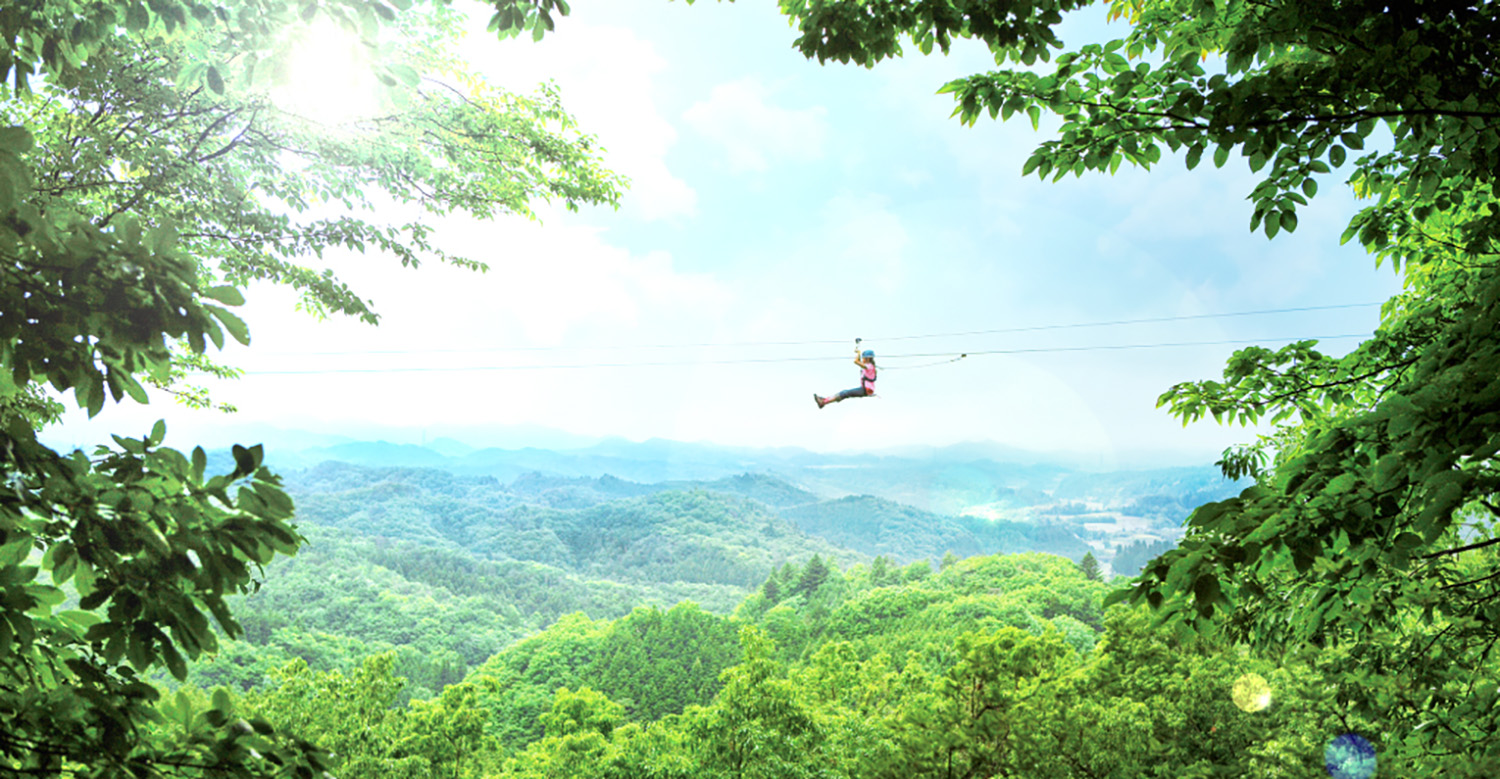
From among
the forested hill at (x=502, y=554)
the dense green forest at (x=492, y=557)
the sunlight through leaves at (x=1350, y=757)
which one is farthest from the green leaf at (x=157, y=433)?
the forested hill at (x=502, y=554)

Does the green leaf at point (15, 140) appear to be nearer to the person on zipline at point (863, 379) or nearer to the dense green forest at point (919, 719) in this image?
the person on zipline at point (863, 379)

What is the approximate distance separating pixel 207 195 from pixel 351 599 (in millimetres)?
80799

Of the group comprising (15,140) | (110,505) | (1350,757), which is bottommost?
(1350,757)

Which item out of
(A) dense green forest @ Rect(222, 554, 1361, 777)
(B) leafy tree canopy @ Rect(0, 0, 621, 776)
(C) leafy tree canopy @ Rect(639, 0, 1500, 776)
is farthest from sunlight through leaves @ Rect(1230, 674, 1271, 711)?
(B) leafy tree canopy @ Rect(0, 0, 621, 776)

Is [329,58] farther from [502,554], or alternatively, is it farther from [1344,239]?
[502,554]

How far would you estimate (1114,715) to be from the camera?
36.0 feet

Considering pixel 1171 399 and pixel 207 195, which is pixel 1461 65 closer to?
pixel 1171 399

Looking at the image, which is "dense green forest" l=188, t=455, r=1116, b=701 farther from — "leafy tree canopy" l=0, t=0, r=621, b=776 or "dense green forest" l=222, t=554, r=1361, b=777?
"leafy tree canopy" l=0, t=0, r=621, b=776

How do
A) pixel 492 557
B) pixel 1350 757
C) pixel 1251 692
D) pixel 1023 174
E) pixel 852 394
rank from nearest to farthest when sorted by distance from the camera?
pixel 1023 174 → pixel 1350 757 → pixel 852 394 → pixel 1251 692 → pixel 492 557

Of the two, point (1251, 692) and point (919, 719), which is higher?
point (1251, 692)

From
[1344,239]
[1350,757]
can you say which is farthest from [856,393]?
[1350,757]

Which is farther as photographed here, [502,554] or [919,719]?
[502,554]

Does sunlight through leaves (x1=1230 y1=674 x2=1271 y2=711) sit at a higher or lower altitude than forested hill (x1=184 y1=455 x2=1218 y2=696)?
higher

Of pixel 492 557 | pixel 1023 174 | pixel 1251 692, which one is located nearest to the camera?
pixel 1023 174
